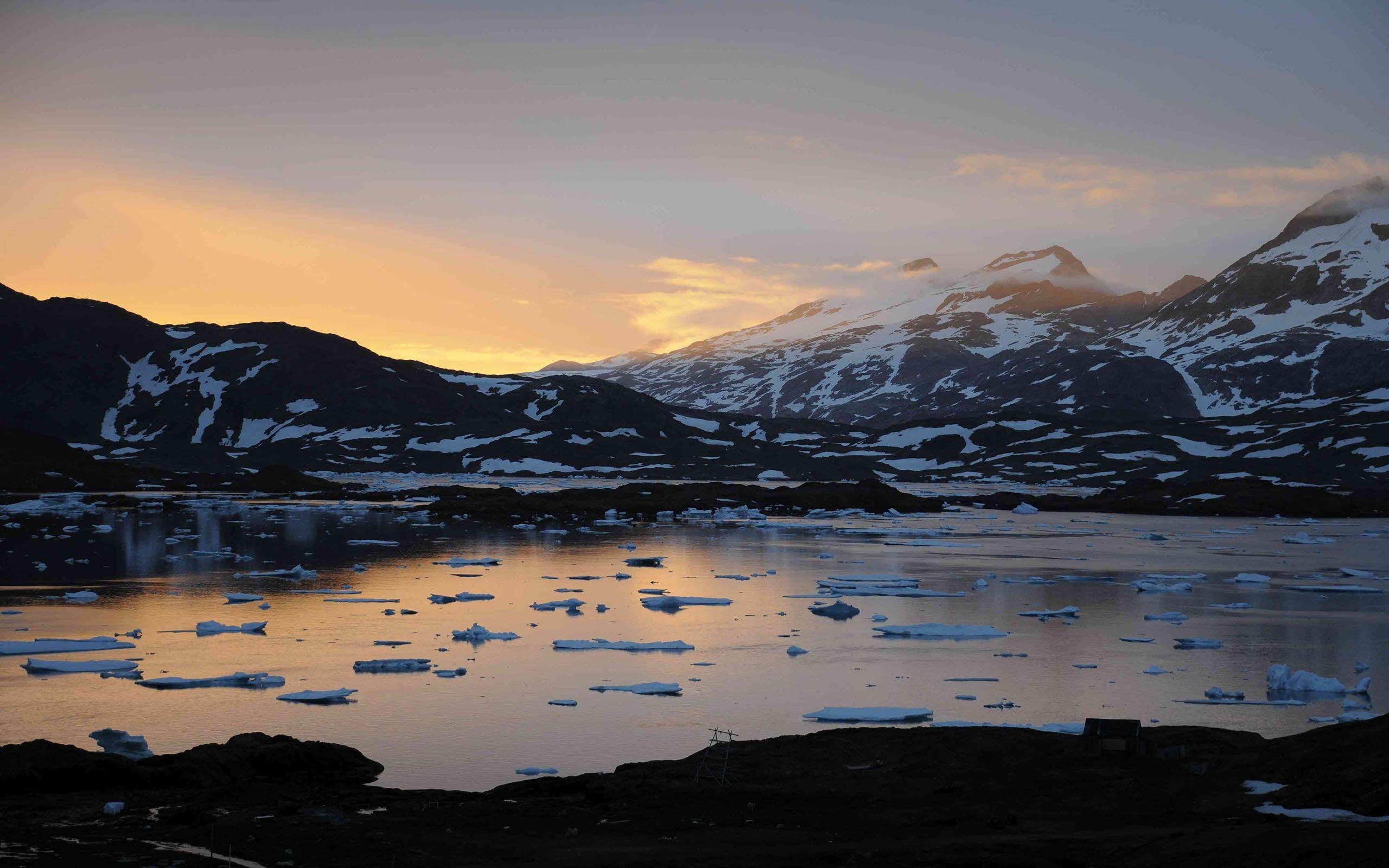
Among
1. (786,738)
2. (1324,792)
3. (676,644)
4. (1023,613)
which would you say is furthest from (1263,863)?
(1023,613)

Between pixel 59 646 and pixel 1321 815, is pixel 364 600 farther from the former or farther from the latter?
pixel 1321 815

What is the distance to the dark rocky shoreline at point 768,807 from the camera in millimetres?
12617

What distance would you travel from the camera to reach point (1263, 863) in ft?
36.7

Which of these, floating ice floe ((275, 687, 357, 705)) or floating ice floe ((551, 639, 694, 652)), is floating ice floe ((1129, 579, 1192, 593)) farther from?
floating ice floe ((275, 687, 357, 705))

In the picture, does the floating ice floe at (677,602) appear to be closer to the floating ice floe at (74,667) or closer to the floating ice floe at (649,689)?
the floating ice floe at (649,689)

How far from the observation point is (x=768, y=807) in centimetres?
1566

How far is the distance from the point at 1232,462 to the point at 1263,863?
149787 millimetres

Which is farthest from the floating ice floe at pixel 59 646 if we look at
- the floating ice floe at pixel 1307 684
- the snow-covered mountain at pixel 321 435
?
the snow-covered mountain at pixel 321 435

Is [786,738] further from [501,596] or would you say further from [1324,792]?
[501,596]

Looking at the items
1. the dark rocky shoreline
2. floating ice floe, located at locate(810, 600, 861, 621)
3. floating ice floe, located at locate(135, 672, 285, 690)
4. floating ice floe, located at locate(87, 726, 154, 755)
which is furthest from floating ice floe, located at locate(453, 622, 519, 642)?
the dark rocky shoreline

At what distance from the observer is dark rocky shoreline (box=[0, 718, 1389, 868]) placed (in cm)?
1262

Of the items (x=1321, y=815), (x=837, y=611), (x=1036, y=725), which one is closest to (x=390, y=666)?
(x=1036, y=725)

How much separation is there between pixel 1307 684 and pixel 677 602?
1870 centimetres

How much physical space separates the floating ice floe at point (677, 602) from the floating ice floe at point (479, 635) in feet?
24.4
